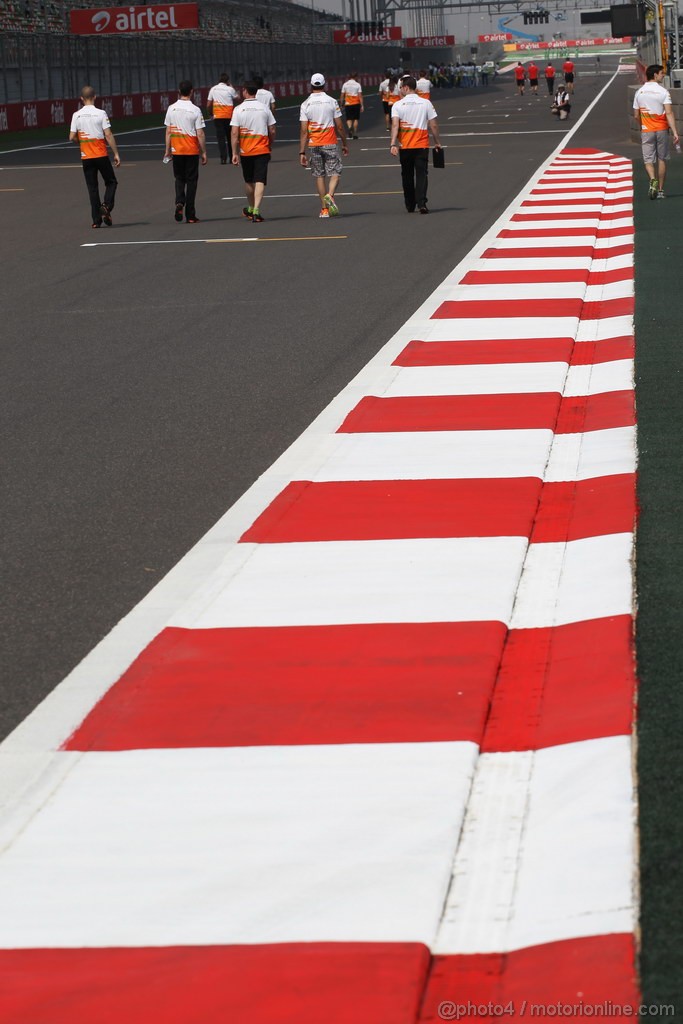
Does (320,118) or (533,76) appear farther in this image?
(533,76)

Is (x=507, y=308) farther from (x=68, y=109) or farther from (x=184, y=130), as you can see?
(x=68, y=109)

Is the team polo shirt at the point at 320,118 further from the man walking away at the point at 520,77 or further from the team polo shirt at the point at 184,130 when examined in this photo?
the man walking away at the point at 520,77

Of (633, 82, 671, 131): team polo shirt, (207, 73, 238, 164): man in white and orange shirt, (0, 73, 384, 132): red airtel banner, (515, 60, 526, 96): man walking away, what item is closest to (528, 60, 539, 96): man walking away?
(515, 60, 526, 96): man walking away

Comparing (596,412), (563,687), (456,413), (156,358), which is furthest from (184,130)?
(563,687)

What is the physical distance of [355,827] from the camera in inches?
126

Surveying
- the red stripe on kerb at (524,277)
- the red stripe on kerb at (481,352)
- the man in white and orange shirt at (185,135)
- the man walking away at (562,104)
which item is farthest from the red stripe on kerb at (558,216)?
the man walking away at (562,104)

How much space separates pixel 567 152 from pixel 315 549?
23.7 metres

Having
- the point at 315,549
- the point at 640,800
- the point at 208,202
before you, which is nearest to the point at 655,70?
the point at 208,202

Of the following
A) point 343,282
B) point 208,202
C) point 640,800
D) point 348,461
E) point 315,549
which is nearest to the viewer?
point 640,800

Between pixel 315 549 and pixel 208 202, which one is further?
Answer: pixel 208 202

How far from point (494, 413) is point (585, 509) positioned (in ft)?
5.94

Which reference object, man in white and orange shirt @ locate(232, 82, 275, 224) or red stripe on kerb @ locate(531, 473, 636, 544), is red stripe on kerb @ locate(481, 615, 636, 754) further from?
man in white and orange shirt @ locate(232, 82, 275, 224)

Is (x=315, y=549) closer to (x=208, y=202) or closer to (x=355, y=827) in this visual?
(x=355, y=827)

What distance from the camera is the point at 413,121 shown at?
57.7 ft
